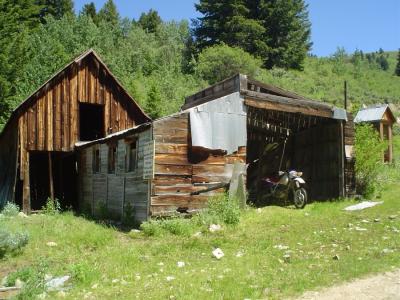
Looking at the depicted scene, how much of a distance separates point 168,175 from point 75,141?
779 cm

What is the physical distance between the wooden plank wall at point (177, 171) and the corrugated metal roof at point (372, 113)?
732 inches

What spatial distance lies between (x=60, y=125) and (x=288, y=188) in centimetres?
973

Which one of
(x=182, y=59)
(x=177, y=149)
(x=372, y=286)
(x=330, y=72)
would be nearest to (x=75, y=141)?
(x=177, y=149)

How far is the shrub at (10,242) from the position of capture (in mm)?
9977

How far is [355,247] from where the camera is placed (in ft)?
30.8

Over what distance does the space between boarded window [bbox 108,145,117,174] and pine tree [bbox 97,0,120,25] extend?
150 ft

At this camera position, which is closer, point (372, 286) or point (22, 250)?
point (372, 286)

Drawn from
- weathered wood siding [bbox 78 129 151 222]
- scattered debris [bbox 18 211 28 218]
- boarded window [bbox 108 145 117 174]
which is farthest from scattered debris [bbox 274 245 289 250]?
scattered debris [bbox 18 211 28 218]

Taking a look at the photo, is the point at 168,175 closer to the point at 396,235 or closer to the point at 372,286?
the point at 396,235

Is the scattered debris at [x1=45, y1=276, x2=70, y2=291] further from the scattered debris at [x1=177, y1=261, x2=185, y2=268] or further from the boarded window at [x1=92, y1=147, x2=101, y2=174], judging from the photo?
the boarded window at [x1=92, y1=147, x2=101, y2=174]

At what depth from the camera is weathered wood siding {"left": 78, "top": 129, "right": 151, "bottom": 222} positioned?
1352 centimetres

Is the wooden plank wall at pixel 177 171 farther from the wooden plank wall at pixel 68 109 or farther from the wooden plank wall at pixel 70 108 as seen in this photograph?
the wooden plank wall at pixel 70 108

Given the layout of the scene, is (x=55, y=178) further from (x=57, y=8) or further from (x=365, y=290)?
(x=57, y=8)

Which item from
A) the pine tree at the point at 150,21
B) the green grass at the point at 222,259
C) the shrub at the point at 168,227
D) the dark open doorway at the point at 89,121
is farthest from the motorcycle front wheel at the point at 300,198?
the pine tree at the point at 150,21
